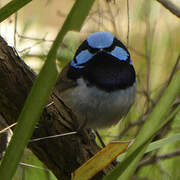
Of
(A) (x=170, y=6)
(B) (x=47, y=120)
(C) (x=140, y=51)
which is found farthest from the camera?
(C) (x=140, y=51)

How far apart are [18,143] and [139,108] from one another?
7.06ft

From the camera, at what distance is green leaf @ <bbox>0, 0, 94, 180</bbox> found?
2.65 ft

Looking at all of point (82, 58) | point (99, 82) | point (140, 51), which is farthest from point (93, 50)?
point (140, 51)

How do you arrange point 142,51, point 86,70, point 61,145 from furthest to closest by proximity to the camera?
1. point 142,51
2. point 86,70
3. point 61,145

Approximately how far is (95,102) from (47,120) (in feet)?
1.01

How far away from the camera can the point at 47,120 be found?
161 centimetres

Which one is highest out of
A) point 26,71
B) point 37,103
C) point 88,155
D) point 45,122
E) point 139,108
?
Result: point 37,103

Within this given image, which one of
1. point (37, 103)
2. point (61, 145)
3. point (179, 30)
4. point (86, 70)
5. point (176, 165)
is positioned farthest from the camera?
point (179, 30)

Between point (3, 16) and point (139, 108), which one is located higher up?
point (3, 16)

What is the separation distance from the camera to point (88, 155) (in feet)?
5.73

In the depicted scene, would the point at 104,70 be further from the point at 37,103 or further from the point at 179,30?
the point at 179,30

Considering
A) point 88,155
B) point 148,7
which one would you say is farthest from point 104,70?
point 148,7

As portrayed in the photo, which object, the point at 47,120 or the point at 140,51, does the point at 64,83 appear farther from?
the point at 140,51

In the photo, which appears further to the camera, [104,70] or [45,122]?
[104,70]
